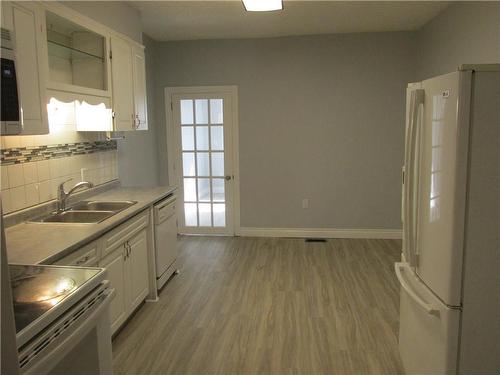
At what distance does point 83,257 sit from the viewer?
2420 mm

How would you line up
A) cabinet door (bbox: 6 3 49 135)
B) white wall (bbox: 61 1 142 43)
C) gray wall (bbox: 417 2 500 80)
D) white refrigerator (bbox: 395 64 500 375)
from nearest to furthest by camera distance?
white refrigerator (bbox: 395 64 500 375) < cabinet door (bbox: 6 3 49 135) < white wall (bbox: 61 1 142 43) < gray wall (bbox: 417 2 500 80)

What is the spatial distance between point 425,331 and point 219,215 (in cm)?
389

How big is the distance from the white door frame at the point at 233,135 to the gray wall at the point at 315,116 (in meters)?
0.07

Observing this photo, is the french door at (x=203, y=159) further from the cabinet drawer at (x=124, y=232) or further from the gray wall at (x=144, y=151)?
the cabinet drawer at (x=124, y=232)

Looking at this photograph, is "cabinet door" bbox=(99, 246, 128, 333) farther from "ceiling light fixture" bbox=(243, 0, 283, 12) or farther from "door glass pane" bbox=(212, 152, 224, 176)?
"door glass pane" bbox=(212, 152, 224, 176)

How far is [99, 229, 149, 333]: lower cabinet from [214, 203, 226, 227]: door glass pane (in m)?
2.31

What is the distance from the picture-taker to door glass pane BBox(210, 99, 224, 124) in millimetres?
5555

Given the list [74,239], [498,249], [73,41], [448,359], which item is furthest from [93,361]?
[73,41]

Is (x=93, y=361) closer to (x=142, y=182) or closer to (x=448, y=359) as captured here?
(x=448, y=359)

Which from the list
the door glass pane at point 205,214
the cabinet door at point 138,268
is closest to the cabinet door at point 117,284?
Result: the cabinet door at point 138,268

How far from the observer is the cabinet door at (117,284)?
2.82 meters

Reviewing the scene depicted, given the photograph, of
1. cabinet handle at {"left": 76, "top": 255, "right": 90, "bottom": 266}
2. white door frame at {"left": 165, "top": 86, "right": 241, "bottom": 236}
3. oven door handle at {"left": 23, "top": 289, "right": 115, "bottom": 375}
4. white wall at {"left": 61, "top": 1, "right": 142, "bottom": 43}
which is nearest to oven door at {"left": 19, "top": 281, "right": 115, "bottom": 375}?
oven door handle at {"left": 23, "top": 289, "right": 115, "bottom": 375}

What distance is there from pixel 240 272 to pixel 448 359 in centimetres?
265

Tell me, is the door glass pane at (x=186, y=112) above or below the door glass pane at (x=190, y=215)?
above
